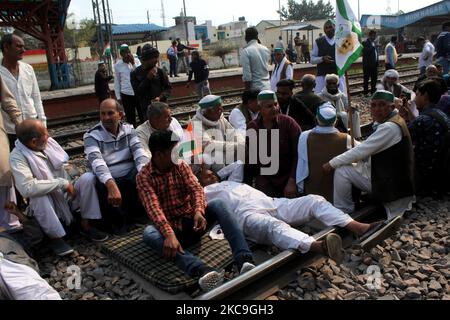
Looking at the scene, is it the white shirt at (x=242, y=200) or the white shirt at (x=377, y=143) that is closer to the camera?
the white shirt at (x=242, y=200)

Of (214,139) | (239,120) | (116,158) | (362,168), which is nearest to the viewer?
(362,168)

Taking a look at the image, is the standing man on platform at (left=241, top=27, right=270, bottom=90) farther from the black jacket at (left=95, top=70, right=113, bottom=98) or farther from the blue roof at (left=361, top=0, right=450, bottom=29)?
the blue roof at (left=361, top=0, right=450, bottom=29)

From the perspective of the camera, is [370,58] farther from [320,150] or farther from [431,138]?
[320,150]

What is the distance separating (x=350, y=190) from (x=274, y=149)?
0.93 m

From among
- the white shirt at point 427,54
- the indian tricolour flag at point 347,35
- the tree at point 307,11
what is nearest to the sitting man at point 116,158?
the indian tricolour flag at point 347,35

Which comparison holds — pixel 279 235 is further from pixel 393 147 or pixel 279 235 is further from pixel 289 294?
pixel 393 147

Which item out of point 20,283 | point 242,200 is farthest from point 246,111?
point 20,283

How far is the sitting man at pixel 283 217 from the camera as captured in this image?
3362 millimetres

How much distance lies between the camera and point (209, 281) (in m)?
3.05

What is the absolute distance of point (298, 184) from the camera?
4531 mm

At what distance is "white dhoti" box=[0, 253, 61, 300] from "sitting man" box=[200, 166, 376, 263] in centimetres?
171

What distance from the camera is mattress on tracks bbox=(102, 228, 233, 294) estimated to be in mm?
3158

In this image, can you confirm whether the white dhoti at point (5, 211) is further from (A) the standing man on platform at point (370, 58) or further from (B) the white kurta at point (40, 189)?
(A) the standing man on platform at point (370, 58)

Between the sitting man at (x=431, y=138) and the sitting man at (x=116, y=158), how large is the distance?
3055 millimetres
